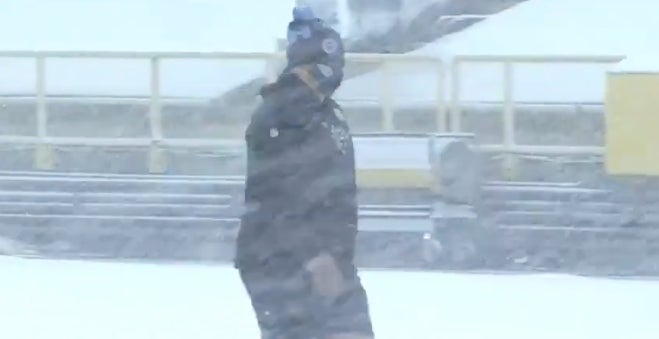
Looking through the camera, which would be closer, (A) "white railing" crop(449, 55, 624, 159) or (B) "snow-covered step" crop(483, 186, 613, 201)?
(B) "snow-covered step" crop(483, 186, 613, 201)

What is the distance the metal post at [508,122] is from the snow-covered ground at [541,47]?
22 cm

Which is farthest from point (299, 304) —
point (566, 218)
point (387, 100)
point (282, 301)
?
point (387, 100)

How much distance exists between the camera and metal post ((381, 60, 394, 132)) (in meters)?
10.6

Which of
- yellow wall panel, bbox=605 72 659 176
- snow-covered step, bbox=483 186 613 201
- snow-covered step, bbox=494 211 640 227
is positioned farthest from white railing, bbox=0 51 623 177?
snow-covered step, bbox=494 211 640 227

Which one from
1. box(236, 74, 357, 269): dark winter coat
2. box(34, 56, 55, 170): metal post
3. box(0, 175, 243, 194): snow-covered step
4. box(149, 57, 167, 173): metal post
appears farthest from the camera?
box(34, 56, 55, 170): metal post

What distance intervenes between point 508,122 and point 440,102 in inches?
21.4

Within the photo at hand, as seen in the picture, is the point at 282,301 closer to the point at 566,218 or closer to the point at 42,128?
the point at 566,218

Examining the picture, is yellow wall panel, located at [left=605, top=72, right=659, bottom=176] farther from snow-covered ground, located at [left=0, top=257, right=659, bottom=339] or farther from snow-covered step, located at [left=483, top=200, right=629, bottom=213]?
snow-covered ground, located at [left=0, top=257, right=659, bottom=339]

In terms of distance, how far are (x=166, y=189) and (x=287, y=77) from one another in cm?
639

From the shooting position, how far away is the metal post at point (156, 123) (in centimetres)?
1059

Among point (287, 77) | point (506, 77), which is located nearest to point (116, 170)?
point (506, 77)

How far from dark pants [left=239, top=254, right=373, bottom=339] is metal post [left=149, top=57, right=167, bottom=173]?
6.72 meters

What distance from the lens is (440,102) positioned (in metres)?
10.8

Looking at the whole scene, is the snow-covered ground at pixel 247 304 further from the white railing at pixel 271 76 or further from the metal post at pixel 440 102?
the metal post at pixel 440 102
